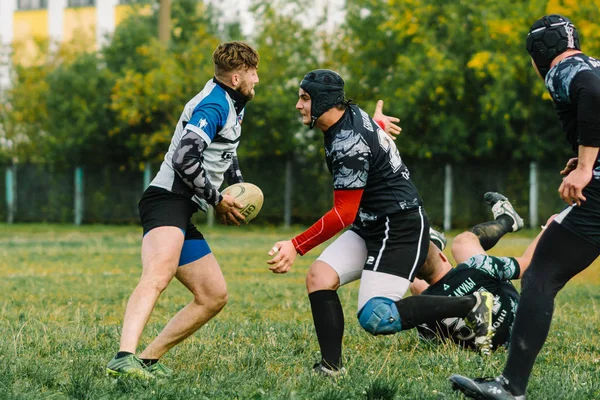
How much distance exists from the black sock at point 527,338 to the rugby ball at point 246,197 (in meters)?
2.21

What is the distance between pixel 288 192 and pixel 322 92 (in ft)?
88.7

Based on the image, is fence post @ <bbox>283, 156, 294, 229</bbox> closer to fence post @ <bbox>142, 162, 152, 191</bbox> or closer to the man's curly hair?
fence post @ <bbox>142, 162, 152, 191</bbox>

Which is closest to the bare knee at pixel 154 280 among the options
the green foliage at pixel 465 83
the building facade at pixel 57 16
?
the green foliage at pixel 465 83

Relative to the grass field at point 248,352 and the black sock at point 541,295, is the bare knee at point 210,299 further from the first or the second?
the black sock at point 541,295

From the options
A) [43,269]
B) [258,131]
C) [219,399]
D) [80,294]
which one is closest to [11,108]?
Result: [258,131]

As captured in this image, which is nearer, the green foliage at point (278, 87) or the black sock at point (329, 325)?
the black sock at point (329, 325)

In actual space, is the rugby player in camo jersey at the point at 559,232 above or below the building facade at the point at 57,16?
below

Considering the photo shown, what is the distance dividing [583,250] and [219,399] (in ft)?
7.04

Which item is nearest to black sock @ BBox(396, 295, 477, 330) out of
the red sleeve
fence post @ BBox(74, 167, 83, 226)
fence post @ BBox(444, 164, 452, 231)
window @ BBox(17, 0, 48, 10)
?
the red sleeve

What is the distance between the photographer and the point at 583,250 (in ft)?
16.1

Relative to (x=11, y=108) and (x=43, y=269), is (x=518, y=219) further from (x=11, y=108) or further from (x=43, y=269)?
(x=11, y=108)

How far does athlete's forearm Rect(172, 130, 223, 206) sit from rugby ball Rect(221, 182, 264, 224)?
45 cm

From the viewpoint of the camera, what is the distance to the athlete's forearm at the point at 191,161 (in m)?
5.86

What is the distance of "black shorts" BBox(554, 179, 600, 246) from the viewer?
490cm
